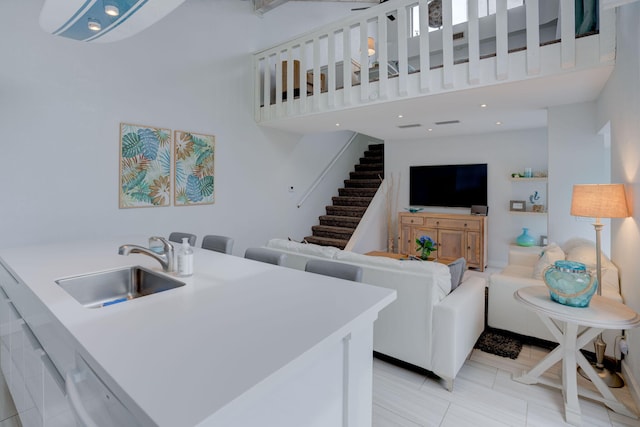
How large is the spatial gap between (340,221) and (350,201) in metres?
0.68

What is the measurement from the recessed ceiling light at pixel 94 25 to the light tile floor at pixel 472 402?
2357 millimetres

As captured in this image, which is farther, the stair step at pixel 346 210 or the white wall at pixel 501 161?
the stair step at pixel 346 210

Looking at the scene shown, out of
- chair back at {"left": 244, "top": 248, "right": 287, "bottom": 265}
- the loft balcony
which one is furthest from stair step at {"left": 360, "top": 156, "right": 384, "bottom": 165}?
chair back at {"left": 244, "top": 248, "right": 287, "bottom": 265}

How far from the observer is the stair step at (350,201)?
266 inches

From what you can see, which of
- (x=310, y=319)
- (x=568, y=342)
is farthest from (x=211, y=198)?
(x=568, y=342)

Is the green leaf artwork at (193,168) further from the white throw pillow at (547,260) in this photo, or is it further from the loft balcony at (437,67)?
the white throw pillow at (547,260)

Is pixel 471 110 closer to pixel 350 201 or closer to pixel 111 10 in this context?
pixel 350 201

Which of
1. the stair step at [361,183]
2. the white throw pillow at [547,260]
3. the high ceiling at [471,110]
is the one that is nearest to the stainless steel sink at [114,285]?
the white throw pillow at [547,260]

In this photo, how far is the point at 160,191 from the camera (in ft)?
13.2

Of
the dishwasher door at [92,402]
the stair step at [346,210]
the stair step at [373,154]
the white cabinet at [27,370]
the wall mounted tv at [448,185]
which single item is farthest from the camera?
the stair step at [373,154]

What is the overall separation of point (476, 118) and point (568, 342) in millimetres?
3392

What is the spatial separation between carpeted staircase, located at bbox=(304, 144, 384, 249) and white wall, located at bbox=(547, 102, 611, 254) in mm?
3083

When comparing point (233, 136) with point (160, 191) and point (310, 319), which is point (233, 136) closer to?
point (160, 191)

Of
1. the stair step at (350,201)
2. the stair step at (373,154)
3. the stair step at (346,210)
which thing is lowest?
the stair step at (346,210)
